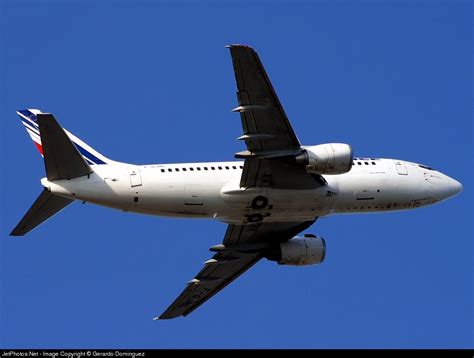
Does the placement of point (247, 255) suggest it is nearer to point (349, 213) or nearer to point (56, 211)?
point (349, 213)

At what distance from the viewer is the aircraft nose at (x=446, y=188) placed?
214 feet

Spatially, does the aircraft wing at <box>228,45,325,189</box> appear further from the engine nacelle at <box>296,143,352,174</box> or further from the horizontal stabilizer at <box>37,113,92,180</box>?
the horizontal stabilizer at <box>37,113,92,180</box>

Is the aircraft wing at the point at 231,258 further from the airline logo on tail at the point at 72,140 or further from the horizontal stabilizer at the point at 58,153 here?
the horizontal stabilizer at the point at 58,153

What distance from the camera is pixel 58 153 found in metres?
56.3

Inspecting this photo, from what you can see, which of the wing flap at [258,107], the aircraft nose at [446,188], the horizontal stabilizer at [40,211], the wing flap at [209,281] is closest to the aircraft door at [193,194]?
the wing flap at [258,107]

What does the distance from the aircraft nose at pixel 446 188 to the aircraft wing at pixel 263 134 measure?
26.8ft

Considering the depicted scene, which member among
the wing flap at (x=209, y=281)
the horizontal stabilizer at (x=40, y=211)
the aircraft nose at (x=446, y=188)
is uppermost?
the aircraft nose at (x=446, y=188)

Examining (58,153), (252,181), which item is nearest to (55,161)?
(58,153)

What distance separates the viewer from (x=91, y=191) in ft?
189

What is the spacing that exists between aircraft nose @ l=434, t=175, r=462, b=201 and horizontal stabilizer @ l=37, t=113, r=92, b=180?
2045 cm

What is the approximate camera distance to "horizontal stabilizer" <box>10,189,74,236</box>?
58.9 metres

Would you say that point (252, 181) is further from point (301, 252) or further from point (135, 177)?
point (301, 252)

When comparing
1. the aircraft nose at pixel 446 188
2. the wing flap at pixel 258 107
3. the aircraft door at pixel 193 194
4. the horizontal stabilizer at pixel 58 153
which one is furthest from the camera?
the aircraft nose at pixel 446 188

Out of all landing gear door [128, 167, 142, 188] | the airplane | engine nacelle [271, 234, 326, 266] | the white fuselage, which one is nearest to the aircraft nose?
the airplane
